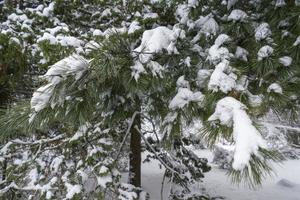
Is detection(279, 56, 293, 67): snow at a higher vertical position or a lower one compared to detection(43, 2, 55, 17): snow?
lower

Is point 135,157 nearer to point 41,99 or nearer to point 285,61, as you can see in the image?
point 41,99

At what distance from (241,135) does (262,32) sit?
1.55 meters

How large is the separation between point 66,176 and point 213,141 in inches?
104

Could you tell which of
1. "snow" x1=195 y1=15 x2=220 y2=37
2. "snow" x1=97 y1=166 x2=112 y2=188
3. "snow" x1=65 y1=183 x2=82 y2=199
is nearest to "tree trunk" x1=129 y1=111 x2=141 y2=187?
"snow" x1=97 y1=166 x2=112 y2=188

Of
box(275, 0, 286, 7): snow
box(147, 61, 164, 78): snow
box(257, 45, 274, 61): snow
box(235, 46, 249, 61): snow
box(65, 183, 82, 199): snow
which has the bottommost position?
box(65, 183, 82, 199): snow

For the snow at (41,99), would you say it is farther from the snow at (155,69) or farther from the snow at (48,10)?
the snow at (48,10)

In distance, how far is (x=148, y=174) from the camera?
932 cm

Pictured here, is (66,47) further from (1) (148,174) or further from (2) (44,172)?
(1) (148,174)

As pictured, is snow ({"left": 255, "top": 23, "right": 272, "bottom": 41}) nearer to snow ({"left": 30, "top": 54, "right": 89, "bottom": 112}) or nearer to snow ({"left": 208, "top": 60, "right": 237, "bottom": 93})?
snow ({"left": 208, "top": 60, "right": 237, "bottom": 93})

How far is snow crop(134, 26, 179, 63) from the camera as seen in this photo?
6.85ft

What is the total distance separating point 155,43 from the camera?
213 centimetres

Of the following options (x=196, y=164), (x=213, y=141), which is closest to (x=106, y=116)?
(x=213, y=141)

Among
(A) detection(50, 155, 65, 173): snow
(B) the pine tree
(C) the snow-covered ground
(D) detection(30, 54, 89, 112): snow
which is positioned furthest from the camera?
(C) the snow-covered ground

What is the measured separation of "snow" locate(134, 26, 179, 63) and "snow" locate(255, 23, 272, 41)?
613 mm
